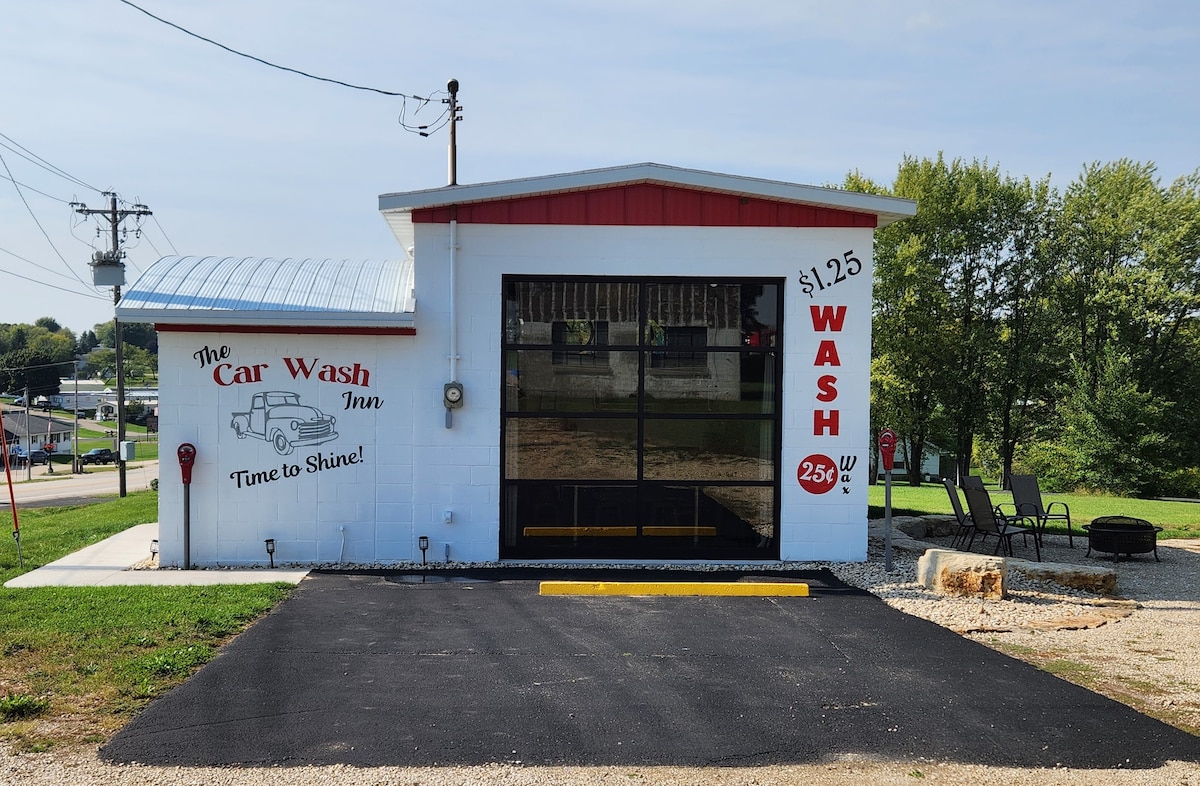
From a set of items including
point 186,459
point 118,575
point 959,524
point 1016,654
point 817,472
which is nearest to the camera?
point 1016,654

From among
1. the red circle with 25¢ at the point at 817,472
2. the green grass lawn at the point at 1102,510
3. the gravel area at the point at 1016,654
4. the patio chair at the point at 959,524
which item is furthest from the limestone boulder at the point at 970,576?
the green grass lawn at the point at 1102,510

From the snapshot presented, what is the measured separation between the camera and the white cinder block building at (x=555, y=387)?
35.5ft

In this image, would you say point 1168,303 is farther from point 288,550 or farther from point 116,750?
point 116,750

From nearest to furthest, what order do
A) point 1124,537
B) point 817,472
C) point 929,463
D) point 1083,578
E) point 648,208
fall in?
point 1083,578
point 648,208
point 817,472
point 1124,537
point 929,463

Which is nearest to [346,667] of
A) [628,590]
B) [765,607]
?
[628,590]

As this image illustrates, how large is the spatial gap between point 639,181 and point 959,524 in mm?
6756

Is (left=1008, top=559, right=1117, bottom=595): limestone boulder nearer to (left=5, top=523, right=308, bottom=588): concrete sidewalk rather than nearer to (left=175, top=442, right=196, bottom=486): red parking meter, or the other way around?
(left=5, top=523, right=308, bottom=588): concrete sidewalk

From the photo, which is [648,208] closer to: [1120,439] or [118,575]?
[118,575]

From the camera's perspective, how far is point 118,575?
400 inches

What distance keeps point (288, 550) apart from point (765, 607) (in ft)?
19.1

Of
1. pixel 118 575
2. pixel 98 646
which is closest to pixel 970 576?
pixel 98 646

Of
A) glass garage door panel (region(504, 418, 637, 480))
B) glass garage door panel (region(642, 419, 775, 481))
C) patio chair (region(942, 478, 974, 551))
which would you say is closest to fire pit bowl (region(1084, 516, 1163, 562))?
patio chair (region(942, 478, 974, 551))

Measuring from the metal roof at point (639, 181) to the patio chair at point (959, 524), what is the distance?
13.5 ft

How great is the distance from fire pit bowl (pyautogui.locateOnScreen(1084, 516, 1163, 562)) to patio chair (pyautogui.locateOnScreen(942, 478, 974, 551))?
168 cm
